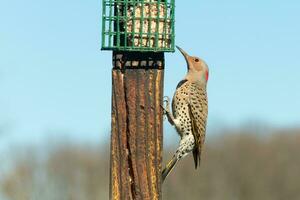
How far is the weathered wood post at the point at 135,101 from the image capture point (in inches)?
322

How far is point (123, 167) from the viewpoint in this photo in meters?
8.17

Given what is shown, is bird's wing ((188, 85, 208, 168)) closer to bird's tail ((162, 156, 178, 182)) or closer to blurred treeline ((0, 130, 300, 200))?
bird's tail ((162, 156, 178, 182))

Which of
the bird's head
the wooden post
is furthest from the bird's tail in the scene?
the bird's head

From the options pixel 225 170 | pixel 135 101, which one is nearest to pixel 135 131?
pixel 135 101

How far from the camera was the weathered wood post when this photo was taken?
8.17m

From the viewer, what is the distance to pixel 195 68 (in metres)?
10.2

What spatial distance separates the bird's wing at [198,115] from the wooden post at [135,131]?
5.66 ft

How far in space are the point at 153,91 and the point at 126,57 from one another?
322 millimetres

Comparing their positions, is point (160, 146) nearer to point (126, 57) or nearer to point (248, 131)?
point (126, 57)

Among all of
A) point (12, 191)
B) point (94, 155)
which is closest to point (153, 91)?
point (12, 191)

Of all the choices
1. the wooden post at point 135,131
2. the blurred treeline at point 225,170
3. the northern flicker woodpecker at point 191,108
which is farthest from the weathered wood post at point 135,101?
the blurred treeline at point 225,170

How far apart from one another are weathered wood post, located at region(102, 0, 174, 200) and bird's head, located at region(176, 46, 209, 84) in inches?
66.4

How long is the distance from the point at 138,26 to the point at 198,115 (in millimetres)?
1905

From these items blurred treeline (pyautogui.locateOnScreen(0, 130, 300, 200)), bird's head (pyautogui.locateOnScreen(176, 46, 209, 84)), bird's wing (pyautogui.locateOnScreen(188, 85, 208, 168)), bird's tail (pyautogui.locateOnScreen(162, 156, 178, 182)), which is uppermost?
bird's head (pyautogui.locateOnScreen(176, 46, 209, 84))
